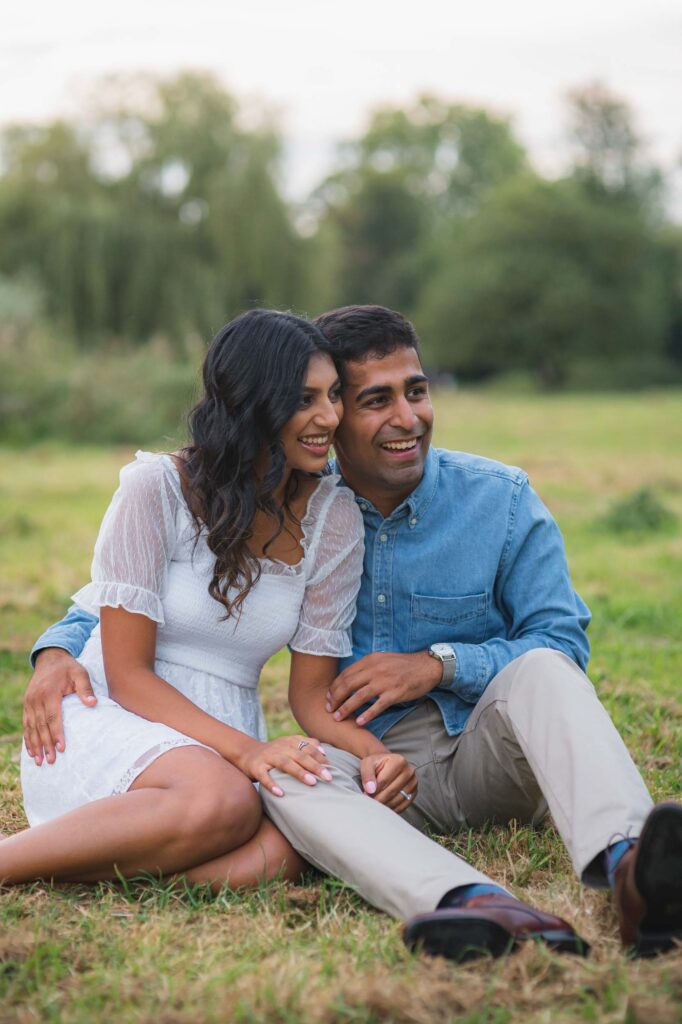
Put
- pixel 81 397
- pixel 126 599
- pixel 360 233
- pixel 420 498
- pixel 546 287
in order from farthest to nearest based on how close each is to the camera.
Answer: pixel 360 233, pixel 546 287, pixel 81 397, pixel 420 498, pixel 126 599

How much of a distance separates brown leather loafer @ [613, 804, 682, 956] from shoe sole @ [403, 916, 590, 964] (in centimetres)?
13

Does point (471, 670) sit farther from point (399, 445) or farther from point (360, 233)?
point (360, 233)

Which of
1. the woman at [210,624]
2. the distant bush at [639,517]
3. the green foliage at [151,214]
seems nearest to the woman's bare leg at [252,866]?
the woman at [210,624]

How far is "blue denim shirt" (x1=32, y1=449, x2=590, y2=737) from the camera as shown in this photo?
3.17 metres

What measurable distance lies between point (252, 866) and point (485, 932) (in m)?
0.73

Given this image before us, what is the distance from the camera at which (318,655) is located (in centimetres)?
315

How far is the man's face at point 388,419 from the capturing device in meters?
3.17

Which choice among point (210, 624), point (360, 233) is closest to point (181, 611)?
point (210, 624)

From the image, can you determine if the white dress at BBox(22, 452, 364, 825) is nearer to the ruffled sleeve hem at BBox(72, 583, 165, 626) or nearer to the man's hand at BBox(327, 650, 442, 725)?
the ruffled sleeve hem at BBox(72, 583, 165, 626)

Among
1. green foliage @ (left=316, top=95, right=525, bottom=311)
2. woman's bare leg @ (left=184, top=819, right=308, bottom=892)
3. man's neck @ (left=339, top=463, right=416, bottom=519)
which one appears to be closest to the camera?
woman's bare leg @ (left=184, top=819, right=308, bottom=892)

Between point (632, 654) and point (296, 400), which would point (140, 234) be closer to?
point (632, 654)

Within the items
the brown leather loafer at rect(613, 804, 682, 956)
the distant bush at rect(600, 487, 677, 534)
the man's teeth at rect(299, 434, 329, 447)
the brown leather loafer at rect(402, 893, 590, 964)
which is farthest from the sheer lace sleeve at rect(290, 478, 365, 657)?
the distant bush at rect(600, 487, 677, 534)

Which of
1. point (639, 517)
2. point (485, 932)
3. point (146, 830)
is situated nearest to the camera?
point (485, 932)

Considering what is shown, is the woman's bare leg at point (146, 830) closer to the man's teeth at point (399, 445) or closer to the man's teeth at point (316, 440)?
the man's teeth at point (316, 440)
